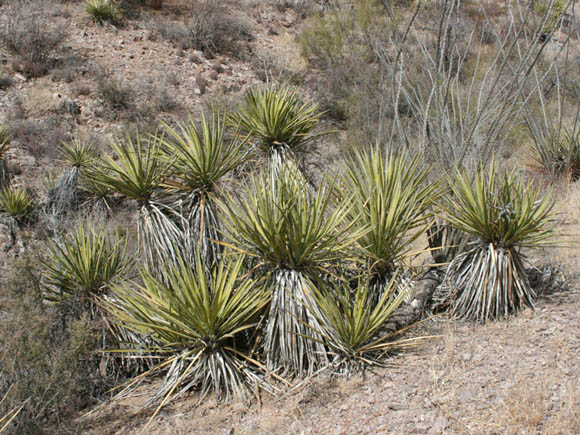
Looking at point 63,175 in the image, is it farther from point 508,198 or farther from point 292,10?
point 292,10

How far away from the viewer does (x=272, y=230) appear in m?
4.61

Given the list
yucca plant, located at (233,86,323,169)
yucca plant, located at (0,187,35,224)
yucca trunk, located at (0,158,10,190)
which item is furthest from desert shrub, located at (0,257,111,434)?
yucca trunk, located at (0,158,10,190)

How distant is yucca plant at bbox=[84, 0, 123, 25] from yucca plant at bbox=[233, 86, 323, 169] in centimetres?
1435

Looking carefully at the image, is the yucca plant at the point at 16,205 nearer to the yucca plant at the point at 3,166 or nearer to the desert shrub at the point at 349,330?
the yucca plant at the point at 3,166

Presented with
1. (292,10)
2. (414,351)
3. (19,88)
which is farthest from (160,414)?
(292,10)

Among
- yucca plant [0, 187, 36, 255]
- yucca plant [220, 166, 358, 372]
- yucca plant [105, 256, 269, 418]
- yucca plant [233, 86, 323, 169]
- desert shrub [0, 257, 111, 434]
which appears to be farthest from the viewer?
yucca plant [0, 187, 36, 255]

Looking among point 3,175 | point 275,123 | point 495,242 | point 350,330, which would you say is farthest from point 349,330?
point 3,175

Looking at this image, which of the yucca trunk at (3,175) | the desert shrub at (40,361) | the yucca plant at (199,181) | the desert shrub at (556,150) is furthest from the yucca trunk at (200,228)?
the yucca trunk at (3,175)

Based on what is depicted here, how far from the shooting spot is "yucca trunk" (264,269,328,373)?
4645 mm

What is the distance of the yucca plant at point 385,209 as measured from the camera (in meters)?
5.06

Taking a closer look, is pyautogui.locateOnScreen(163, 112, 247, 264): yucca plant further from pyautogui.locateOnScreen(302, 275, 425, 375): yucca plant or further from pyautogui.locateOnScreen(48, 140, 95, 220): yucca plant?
pyautogui.locateOnScreen(48, 140, 95, 220): yucca plant

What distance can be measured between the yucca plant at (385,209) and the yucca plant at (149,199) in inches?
78.3

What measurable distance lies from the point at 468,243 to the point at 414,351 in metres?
1.33

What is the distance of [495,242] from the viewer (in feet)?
16.6
